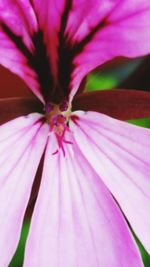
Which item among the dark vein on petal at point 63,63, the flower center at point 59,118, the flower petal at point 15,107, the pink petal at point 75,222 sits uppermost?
the dark vein on petal at point 63,63

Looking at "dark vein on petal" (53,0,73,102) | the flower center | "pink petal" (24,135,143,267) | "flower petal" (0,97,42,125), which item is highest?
"dark vein on petal" (53,0,73,102)

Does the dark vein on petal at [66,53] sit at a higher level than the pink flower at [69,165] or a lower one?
higher

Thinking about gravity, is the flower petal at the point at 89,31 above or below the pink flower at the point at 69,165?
above

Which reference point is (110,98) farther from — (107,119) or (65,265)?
(65,265)

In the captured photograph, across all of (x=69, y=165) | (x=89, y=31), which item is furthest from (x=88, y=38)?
(x=69, y=165)

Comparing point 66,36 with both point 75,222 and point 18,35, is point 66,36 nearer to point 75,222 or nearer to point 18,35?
point 18,35
